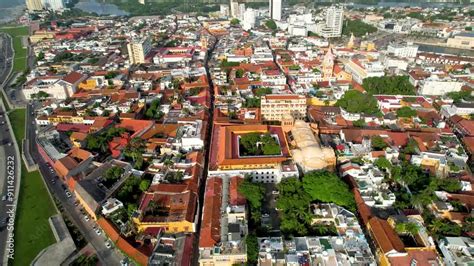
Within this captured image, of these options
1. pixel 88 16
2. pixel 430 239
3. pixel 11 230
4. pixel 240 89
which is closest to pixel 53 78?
pixel 240 89

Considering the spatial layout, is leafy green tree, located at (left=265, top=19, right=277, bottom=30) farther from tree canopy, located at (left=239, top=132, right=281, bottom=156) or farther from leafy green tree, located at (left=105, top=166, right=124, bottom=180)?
leafy green tree, located at (left=105, top=166, right=124, bottom=180)

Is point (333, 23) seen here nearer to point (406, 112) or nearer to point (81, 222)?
point (406, 112)

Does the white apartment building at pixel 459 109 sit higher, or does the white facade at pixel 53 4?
the white facade at pixel 53 4

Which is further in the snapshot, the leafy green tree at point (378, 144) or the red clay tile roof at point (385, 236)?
the leafy green tree at point (378, 144)

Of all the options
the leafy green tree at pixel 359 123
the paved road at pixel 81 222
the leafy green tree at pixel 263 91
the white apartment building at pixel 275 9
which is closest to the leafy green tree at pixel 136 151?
the paved road at pixel 81 222

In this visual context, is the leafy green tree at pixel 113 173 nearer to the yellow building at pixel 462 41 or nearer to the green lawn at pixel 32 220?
the green lawn at pixel 32 220

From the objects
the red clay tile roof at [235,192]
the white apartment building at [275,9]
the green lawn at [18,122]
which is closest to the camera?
the red clay tile roof at [235,192]

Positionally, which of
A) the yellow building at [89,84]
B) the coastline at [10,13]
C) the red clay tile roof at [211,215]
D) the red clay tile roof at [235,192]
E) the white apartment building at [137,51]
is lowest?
the red clay tile roof at [211,215]

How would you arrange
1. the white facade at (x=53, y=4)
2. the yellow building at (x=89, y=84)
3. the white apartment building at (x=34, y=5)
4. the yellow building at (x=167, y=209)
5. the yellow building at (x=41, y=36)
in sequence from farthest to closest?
the white facade at (x=53, y=4)
the white apartment building at (x=34, y=5)
the yellow building at (x=41, y=36)
the yellow building at (x=89, y=84)
the yellow building at (x=167, y=209)
